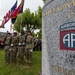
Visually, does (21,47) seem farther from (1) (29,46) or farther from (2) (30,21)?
(2) (30,21)

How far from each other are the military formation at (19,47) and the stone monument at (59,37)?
502 cm

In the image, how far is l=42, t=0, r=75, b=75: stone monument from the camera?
132 inches

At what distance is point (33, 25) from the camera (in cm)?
2961

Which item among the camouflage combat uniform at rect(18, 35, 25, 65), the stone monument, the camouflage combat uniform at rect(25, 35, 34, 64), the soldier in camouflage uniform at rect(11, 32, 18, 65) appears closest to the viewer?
the stone monument

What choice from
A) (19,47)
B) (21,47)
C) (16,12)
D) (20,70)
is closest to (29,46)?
(21,47)

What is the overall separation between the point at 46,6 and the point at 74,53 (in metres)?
1.13

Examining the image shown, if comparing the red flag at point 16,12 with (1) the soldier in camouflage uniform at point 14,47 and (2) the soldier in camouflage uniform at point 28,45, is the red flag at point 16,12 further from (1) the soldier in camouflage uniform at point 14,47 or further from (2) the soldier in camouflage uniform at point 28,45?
(2) the soldier in camouflage uniform at point 28,45

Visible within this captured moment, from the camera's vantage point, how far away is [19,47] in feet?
31.8

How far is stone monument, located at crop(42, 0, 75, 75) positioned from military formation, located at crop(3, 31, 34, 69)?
5.02 metres

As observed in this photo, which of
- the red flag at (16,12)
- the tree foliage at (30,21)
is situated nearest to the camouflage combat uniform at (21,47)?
the red flag at (16,12)

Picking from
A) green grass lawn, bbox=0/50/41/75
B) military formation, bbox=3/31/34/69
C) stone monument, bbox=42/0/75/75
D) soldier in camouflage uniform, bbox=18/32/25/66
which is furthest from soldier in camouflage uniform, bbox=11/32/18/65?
stone monument, bbox=42/0/75/75

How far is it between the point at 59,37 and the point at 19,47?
6.22 metres

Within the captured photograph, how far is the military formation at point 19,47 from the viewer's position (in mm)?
9156

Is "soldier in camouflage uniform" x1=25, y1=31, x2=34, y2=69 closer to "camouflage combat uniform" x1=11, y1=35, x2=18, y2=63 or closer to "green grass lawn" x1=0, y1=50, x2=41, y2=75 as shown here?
"green grass lawn" x1=0, y1=50, x2=41, y2=75
